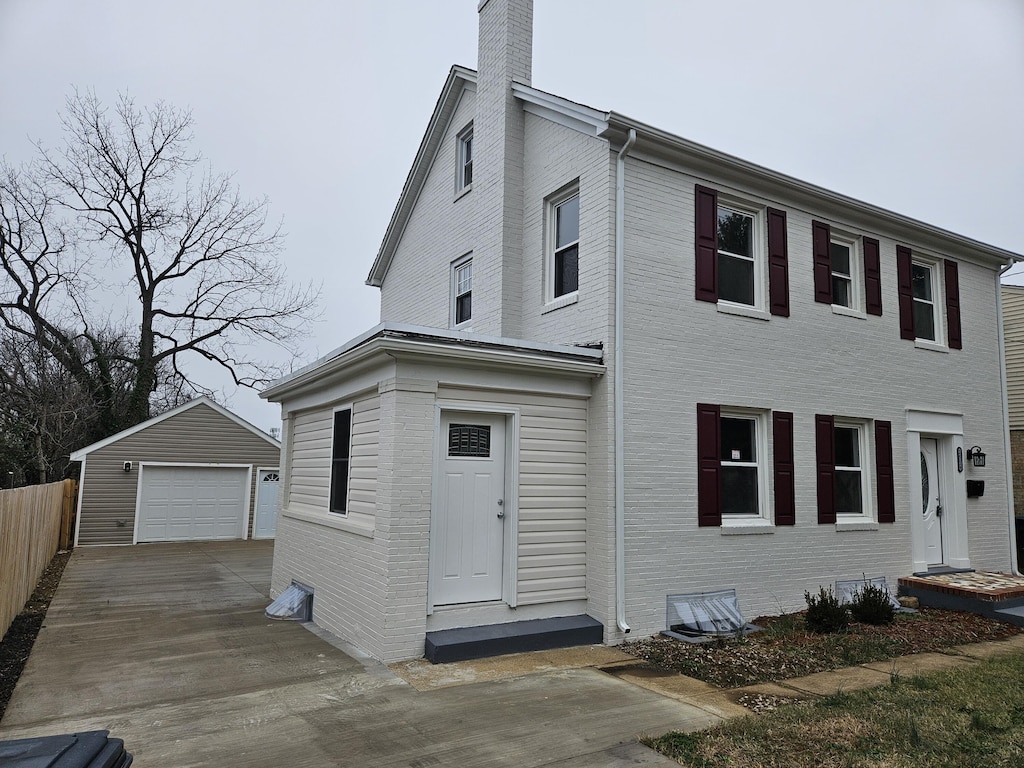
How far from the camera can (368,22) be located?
46.0ft

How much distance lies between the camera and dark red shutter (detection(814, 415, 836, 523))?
9.18m

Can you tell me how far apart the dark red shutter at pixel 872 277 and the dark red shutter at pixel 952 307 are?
1.95 metres

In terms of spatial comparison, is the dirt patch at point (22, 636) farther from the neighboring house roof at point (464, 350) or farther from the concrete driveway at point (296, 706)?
the neighboring house roof at point (464, 350)

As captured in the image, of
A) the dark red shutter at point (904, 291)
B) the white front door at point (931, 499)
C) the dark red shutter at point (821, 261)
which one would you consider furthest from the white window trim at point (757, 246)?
the white front door at point (931, 499)

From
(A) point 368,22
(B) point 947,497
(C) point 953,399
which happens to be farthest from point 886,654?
(A) point 368,22

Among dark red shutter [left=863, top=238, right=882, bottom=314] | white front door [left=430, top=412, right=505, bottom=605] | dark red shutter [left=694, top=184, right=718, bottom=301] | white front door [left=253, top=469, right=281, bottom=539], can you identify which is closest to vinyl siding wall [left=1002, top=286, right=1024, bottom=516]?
dark red shutter [left=863, top=238, right=882, bottom=314]

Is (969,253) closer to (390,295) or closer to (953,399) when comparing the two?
(953,399)

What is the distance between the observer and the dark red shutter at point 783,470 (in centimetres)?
876

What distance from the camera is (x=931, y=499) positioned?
10859 millimetres

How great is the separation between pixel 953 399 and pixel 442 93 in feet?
34.2

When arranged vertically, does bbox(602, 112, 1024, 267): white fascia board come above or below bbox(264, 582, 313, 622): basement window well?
above

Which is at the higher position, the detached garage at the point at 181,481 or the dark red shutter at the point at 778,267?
the dark red shutter at the point at 778,267

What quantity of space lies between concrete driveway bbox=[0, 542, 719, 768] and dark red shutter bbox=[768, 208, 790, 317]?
5593 millimetres

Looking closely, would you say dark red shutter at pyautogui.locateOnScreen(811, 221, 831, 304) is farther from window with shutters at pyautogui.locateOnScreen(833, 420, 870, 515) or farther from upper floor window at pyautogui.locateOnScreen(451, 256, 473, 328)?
upper floor window at pyautogui.locateOnScreen(451, 256, 473, 328)
